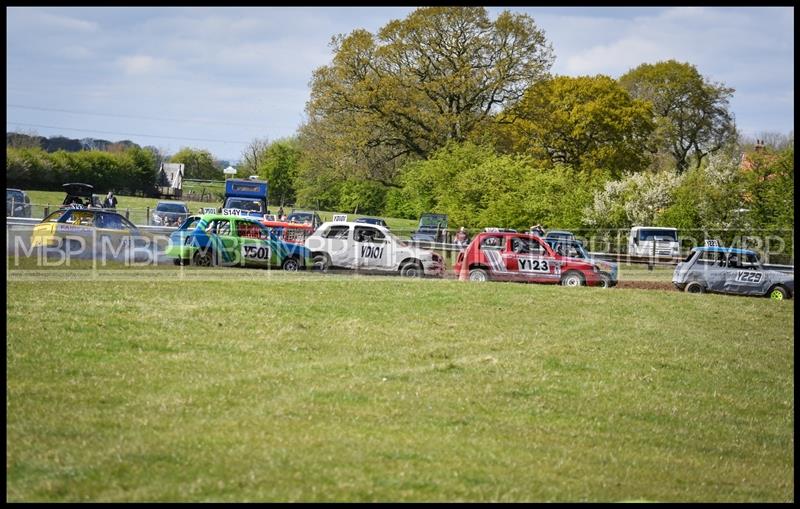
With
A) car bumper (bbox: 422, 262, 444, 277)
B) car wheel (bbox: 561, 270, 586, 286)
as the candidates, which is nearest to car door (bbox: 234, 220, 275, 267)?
car bumper (bbox: 422, 262, 444, 277)

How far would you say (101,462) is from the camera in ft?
25.8

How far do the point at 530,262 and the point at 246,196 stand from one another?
22776 mm

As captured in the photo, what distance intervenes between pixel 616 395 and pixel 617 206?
36.6 meters

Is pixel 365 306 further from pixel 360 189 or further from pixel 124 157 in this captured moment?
pixel 124 157

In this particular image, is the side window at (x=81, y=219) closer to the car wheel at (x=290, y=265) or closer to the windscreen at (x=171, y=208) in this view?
the car wheel at (x=290, y=265)

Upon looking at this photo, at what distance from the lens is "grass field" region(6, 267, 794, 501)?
8.00 metres

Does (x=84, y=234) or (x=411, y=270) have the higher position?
(x=84, y=234)

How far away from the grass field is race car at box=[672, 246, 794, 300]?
6757mm

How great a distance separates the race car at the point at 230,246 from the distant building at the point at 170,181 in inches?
2572

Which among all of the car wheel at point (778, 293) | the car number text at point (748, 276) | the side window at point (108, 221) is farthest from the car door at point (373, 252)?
the car wheel at point (778, 293)

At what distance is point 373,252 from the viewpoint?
89.1ft

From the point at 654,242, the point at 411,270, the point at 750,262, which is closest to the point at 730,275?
the point at 750,262

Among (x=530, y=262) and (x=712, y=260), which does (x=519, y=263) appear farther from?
(x=712, y=260)

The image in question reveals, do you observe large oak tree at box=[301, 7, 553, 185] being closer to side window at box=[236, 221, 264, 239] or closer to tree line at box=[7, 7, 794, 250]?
tree line at box=[7, 7, 794, 250]
